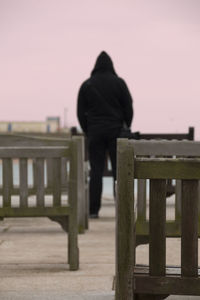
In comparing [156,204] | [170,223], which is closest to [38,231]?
[170,223]

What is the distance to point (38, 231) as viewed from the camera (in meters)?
7.26

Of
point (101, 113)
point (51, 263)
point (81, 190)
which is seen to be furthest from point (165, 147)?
point (101, 113)

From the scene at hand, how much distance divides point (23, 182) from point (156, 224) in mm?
2143

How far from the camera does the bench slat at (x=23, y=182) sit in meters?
4.69

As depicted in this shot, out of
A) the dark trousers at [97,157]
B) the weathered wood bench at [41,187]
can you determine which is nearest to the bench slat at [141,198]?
the weathered wood bench at [41,187]

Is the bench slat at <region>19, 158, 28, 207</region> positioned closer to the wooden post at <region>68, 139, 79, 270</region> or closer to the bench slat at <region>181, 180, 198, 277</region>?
the wooden post at <region>68, 139, 79, 270</region>

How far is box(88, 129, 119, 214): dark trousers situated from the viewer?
855 centimetres

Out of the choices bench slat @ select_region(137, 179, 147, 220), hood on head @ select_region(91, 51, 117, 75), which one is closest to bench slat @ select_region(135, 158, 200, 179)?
bench slat @ select_region(137, 179, 147, 220)

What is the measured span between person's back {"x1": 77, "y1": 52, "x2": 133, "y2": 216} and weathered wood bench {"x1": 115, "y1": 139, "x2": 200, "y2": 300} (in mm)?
5815

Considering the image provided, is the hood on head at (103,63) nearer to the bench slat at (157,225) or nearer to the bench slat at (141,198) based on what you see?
the bench slat at (141,198)

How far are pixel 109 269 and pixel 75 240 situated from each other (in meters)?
0.31

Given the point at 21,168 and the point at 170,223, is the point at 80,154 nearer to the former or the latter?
the point at 21,168

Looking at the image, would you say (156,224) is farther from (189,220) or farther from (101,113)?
(101,113)

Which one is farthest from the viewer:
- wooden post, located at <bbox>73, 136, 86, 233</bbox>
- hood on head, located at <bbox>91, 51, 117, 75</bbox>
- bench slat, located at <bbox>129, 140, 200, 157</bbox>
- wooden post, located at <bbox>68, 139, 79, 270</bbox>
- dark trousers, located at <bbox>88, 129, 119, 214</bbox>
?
hood on head, located at <bbox>91, 51, 117, 75</bbox>
